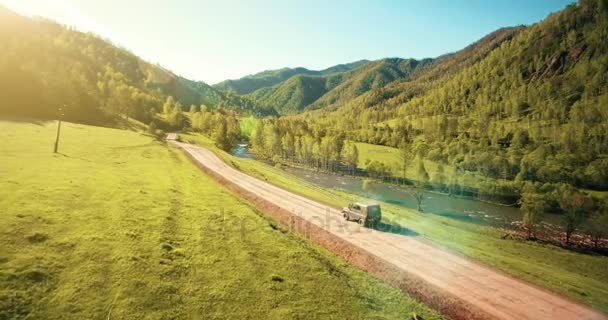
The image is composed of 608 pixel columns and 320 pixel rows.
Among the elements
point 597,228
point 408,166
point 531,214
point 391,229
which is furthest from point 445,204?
point 391,229

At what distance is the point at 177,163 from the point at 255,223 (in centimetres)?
4554

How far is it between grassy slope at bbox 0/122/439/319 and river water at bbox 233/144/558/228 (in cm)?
7019

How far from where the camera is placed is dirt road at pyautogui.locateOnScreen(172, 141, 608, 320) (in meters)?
25.3

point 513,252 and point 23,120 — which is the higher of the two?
point 23,120

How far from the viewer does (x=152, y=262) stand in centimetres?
2631

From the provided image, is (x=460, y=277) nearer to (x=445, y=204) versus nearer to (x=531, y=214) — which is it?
(x=531, y=214)

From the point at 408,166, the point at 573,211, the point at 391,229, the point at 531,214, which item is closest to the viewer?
the point at 391,229

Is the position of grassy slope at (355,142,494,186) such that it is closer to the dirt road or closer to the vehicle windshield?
the vehicle windshield

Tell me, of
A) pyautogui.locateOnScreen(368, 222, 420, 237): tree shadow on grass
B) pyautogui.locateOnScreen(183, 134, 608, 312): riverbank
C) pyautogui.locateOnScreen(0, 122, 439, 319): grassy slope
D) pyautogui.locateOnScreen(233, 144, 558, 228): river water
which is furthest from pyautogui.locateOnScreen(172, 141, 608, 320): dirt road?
pyautogui.locateOnScreen(233, 144, 558, 228): river water

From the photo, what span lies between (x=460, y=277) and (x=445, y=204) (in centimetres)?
8102

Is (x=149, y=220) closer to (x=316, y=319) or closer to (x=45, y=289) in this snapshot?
(x=45, y=289)

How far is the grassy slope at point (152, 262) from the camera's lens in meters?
21.2

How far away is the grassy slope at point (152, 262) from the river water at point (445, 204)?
70.2 m

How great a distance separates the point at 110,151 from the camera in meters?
74.6
